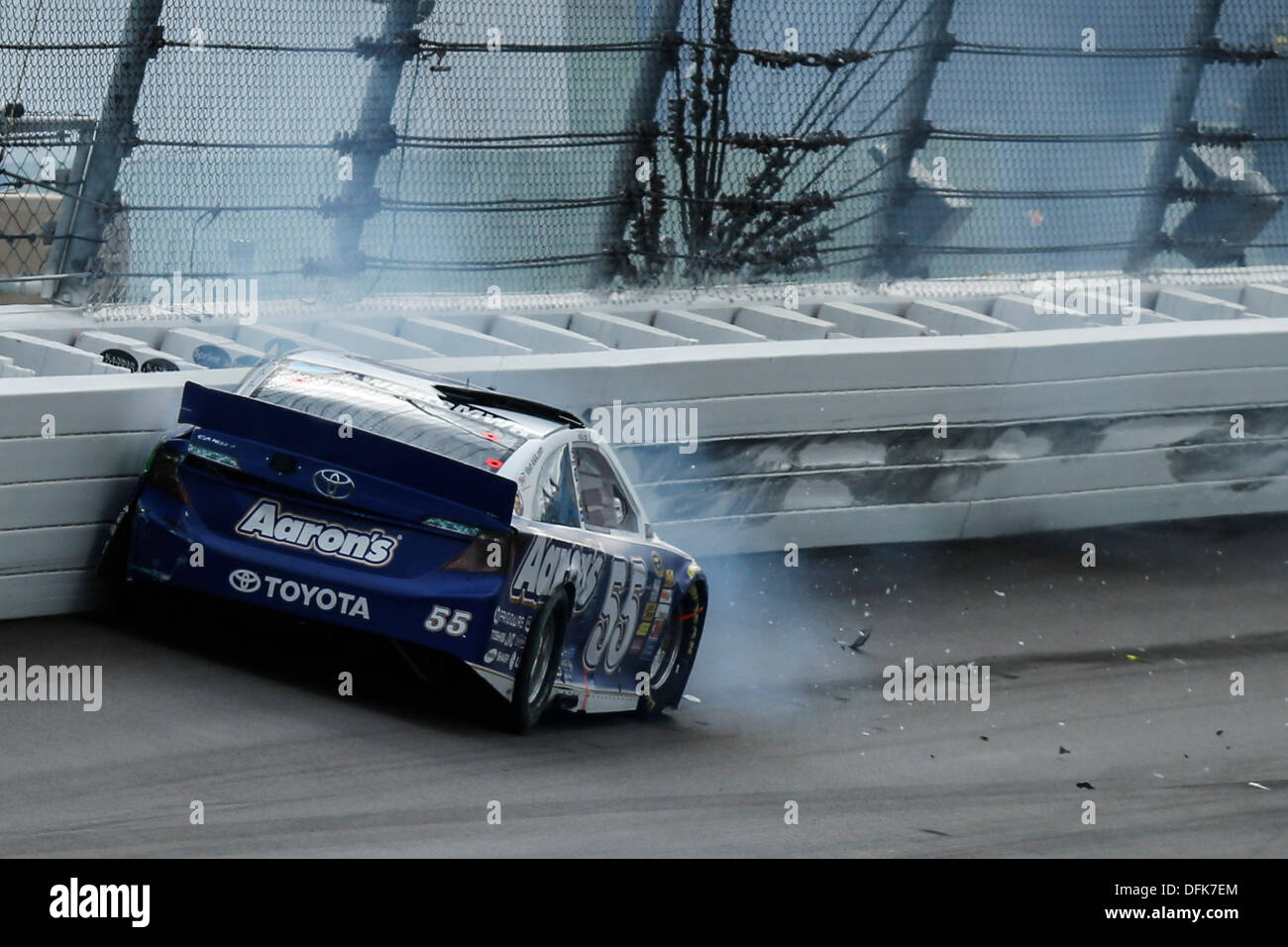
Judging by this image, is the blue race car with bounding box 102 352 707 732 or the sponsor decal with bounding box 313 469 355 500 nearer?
the blue race car with bounding box 102 352 707 732

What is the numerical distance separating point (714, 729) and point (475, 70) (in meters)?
4.50

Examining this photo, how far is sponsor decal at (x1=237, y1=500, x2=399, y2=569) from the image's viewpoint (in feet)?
26.1

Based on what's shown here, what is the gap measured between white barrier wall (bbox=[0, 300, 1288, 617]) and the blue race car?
1.07m

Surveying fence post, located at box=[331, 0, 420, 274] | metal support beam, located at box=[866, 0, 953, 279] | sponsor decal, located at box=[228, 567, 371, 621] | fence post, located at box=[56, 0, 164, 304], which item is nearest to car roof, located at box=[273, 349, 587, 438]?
sponsor decal, located at box=[228, 567, 371, 621]

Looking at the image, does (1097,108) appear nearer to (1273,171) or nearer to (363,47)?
(1273,171)

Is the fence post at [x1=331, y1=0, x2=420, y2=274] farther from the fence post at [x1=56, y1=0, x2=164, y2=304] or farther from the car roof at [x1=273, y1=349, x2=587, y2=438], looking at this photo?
the car roof at [x1=273, y1=349, x2=587, y2=438]

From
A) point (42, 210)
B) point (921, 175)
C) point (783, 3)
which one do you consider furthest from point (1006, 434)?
point (42, 210)

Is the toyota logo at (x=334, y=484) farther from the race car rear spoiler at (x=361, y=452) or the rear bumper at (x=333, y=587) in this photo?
the rear bumper at (x=333, y=587)

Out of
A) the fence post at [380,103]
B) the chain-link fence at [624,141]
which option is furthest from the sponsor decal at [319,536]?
the fence post at [380,103]

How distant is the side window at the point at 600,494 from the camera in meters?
8.75

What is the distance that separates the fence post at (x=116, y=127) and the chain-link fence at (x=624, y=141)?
0.01 meters

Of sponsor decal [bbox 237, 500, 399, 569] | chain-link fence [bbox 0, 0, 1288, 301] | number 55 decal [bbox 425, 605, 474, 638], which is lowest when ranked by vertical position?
number 55 decal [bbox 425, 605, 474, 638]

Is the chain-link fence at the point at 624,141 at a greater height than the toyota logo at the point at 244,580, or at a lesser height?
greater

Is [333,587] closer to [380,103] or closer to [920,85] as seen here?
[380,103]
